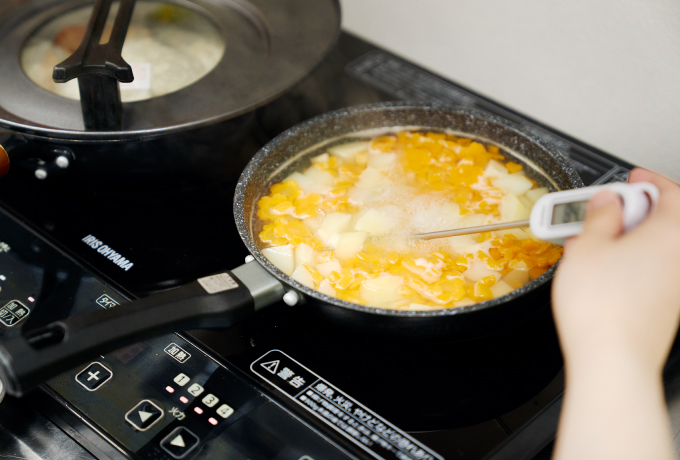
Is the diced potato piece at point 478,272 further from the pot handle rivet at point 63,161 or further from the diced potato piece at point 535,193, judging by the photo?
the pot handle rivet at point 63,161

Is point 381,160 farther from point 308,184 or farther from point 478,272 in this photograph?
point 478,272

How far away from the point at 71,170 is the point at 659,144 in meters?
0.98

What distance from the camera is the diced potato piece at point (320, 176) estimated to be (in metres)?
0.97

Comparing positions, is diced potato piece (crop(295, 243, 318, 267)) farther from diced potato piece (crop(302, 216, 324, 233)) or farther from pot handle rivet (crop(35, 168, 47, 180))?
pot handle rivet (crop(35, 168, 47, 180))

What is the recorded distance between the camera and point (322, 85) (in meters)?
1.19

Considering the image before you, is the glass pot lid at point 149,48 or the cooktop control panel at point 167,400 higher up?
the glass pot lid at point 149,48

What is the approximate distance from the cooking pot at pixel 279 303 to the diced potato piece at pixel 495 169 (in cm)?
3

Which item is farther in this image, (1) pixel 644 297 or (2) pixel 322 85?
(2) pixel 322 85

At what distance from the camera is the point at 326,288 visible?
0.79 metres

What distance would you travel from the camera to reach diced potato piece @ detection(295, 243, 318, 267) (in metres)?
0.84

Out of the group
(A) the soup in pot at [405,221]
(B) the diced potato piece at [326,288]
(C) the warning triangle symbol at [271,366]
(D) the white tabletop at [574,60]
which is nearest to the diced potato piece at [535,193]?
(A) the soup in pot at [405,221]

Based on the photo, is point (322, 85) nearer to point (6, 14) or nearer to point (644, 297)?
point (6, 14)

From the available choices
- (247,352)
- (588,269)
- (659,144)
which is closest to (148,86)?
(247,352)

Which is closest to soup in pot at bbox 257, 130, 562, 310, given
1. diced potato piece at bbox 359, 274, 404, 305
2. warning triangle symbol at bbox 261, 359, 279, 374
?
diced potato piece at bbox 359, 274, 404, 305
